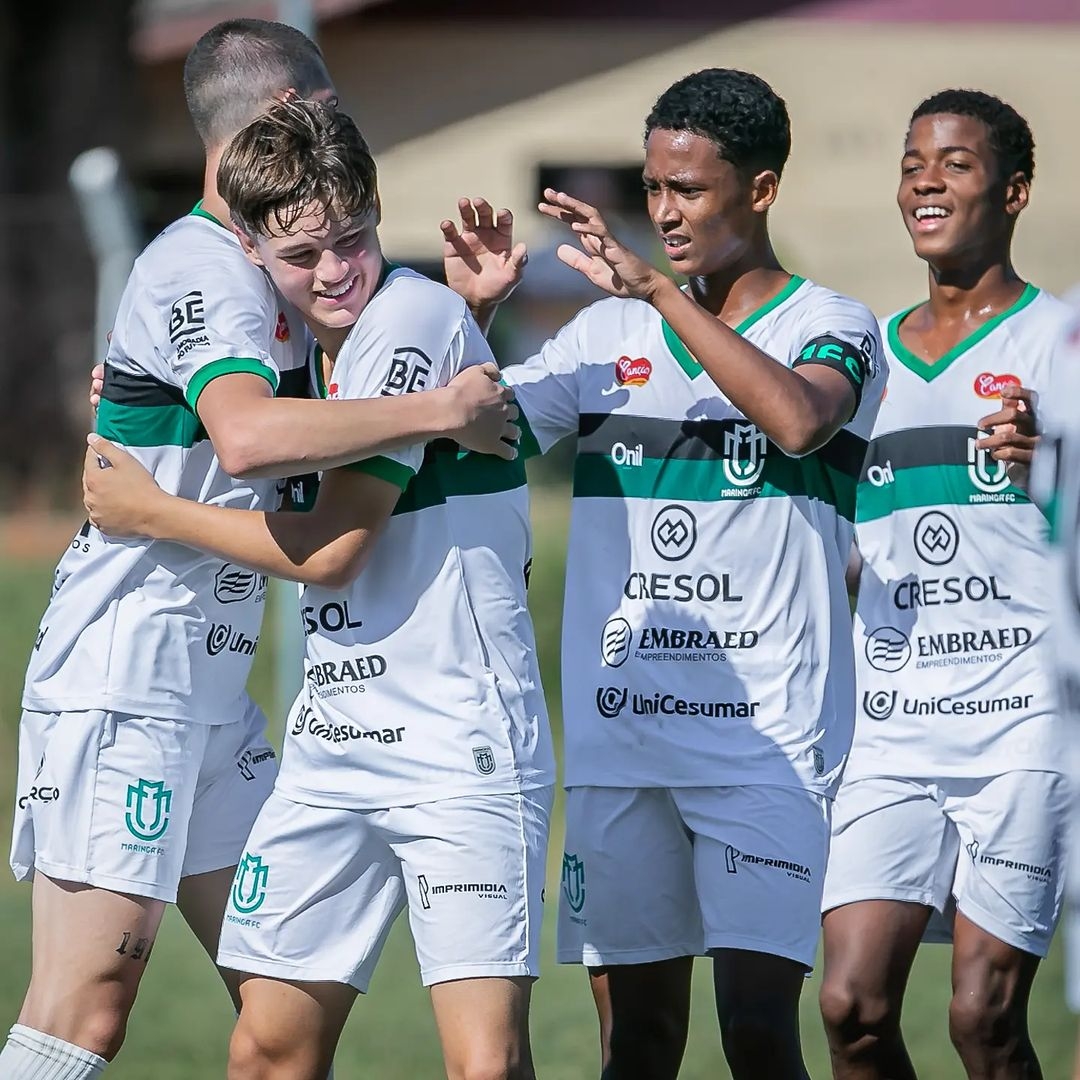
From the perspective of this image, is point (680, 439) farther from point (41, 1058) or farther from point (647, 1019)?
point (41, 1058)

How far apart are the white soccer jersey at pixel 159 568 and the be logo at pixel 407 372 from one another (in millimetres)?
362

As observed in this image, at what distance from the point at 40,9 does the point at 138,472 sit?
37.3ft

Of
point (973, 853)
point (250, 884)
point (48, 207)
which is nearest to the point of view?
point (250, 884)

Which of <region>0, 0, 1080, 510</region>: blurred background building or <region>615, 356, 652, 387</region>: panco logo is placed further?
<region>0, 0, 1080, 510</region>: blurred background building

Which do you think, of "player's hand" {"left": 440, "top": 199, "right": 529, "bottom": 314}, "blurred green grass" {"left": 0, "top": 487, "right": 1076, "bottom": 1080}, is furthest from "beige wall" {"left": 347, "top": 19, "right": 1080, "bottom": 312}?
"player's hand" {"left": 440, "top": 199, "right": 529, "bottom": 314}

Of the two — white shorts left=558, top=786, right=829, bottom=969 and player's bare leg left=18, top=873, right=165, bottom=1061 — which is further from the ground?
white shorts left=558, top=786, right=829, bottom=969

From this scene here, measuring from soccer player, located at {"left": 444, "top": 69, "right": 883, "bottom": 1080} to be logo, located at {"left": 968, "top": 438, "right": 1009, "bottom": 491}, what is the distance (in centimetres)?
54

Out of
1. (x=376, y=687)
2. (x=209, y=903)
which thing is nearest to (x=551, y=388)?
(x=376, y=687)

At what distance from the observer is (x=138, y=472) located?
3.81 metres

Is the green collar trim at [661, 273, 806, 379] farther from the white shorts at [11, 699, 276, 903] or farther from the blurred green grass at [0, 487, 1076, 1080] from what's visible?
the blurred green grass at [0, 487, 1076, 1080]

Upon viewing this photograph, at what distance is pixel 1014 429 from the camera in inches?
165

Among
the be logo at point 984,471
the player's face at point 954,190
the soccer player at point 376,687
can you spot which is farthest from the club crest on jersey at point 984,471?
the soccer player at point 376,687

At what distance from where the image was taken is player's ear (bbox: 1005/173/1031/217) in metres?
4.75

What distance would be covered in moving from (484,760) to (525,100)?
38.5ft
